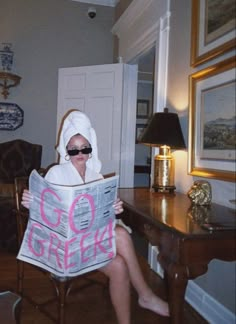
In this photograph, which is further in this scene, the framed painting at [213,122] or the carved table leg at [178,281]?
the framed painting at [213,122]

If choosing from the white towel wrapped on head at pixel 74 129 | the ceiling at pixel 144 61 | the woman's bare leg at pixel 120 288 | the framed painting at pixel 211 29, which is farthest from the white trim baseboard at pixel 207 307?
the ceiling at pixel 144 61

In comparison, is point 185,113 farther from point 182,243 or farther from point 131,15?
point 131,15

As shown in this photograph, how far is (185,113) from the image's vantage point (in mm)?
2305

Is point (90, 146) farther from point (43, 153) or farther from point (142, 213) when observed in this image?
point (43, 153)

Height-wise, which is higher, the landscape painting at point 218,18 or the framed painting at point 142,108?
the framed painting at point 142,108

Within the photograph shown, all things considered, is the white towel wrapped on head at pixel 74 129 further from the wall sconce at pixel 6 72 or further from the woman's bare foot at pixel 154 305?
the wall sconce at pixel 6 72

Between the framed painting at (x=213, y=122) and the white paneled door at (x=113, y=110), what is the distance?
1475 mm

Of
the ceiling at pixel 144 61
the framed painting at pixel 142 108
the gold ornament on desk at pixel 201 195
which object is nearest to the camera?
the gold ornament on desk at pixel 201 195

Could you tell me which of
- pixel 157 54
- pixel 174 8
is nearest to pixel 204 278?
pixel 157 54

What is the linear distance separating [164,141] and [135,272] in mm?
795

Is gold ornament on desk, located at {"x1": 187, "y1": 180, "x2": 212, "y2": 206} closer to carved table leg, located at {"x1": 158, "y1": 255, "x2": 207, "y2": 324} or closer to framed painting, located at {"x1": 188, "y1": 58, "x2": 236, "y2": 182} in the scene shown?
framed painting, located at {"x1": 188, "y1": 58, "x2": 236, "y2": 182}

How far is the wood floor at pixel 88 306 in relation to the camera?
1953mm

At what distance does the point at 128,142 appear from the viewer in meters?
3.63

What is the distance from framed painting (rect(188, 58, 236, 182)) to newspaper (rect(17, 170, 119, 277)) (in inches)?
26.2
